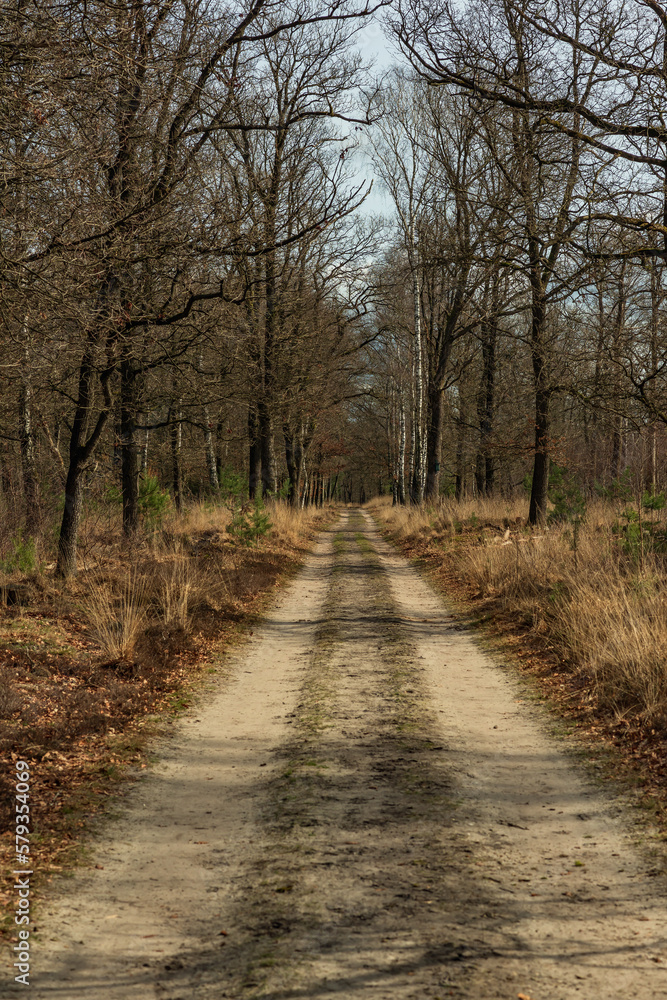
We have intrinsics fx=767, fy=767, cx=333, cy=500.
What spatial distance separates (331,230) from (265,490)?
846cm

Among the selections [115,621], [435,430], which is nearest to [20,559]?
[115,621]

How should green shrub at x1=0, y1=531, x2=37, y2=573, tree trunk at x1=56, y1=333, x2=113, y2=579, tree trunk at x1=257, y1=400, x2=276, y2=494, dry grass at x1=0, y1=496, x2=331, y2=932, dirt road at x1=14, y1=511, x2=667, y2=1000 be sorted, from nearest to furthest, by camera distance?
1. dirt road at x1=14, y1=511, x2=667, y2=1000
2. dry grass at x1=0, y1=496, x2=331, y2=932
3. green shrub at x1=0, y1=531, x2=37, y2=573
4. tree trunk at x1=56, y1=333, x2=113, y2=579
5. tree trunk at x1=257, y1=400, x2=276, y2=494

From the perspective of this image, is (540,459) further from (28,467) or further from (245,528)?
(28,467)

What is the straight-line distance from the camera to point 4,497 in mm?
14008

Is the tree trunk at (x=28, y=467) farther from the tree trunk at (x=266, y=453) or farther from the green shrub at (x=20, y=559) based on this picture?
the tree trunk at (x=266, y=453)

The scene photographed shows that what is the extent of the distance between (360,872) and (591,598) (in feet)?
19.4

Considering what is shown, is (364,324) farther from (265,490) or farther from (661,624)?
(661,624)

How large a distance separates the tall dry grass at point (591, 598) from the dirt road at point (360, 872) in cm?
93

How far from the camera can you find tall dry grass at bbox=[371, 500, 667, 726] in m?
6.89

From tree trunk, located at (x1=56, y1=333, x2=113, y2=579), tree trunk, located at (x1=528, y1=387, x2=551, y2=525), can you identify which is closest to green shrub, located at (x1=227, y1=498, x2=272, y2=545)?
tree trunk, located at (x1=56, y1=333, x2=113, y2=579)

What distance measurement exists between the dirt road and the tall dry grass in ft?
3.05

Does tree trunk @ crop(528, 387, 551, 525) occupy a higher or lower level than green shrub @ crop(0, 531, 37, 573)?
higher

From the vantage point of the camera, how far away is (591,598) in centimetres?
907

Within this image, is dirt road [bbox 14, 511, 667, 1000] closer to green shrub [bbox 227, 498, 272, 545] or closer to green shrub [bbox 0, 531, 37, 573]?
green shrub [bbox 0, 531, 37, 573]
